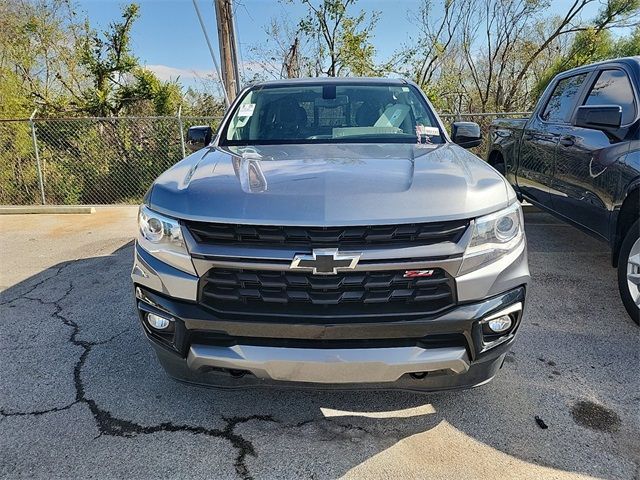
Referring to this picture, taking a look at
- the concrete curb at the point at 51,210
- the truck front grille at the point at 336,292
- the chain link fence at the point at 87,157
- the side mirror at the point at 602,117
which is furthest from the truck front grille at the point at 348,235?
the chain link fence at the point at 87,157

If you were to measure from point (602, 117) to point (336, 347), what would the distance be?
2.97 metres

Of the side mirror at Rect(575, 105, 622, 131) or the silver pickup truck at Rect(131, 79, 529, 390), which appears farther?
the side mirror at Rect(575, 105, 622, 131)

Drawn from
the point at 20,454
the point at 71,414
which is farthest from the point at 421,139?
the point at 20,454

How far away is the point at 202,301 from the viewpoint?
6.48 feet

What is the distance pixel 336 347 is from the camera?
1.92m

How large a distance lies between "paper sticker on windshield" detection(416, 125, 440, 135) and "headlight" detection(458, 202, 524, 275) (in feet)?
4.20

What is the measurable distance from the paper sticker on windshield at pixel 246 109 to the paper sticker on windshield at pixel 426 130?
1.29 meters

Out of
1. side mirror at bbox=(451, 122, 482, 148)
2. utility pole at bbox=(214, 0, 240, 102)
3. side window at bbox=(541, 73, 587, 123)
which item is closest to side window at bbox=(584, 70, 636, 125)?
side window at bbox=(541, 73, 587, 123)

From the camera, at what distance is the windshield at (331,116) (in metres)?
3.22

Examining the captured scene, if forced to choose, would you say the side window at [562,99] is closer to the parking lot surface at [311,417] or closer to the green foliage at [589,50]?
the parking lot surface at [311,417]

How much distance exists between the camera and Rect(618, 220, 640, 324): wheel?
3.26 m

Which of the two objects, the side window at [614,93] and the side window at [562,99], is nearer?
the side window at [614,93]

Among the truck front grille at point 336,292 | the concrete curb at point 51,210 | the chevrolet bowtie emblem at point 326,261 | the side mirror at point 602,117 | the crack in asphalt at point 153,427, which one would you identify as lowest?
the concrete curb at point 51,210

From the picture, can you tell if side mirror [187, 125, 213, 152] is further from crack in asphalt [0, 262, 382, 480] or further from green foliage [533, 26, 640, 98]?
green foliage [533, 26, 640, 98]
